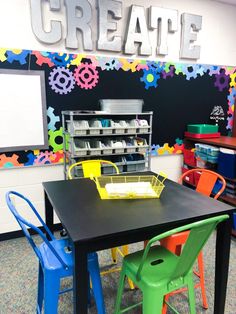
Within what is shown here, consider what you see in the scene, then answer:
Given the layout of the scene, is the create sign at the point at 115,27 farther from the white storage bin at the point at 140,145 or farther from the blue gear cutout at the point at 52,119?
the white storage bin at the point at 140,145

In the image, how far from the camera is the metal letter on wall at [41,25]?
91.8 inches

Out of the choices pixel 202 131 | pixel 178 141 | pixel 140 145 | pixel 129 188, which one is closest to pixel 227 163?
pixel 202 131

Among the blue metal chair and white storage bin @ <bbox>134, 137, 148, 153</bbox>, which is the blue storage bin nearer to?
white storage bin @ <bbox>134, 137, 148, 153</bbox>

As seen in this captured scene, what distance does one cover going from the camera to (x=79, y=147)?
247 cm

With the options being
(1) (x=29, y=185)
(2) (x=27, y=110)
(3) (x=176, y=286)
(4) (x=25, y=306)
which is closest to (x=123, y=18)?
(2) (x=27, y=110)

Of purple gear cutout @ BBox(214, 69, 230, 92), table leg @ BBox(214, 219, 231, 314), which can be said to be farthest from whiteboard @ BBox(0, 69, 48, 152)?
purple gear cutout @ BBox(214, 69, 230, 92)

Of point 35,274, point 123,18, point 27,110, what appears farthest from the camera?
point 123,18

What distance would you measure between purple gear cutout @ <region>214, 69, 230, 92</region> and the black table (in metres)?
2.19

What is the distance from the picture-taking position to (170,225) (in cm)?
123

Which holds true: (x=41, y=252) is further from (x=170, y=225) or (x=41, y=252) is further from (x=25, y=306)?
(x=170, y=225)

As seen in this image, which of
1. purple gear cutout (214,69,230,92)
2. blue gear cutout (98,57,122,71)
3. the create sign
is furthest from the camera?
purple gear cutout (214,69,230,92)

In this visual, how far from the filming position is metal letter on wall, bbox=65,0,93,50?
8.02 feet

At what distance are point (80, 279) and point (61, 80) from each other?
6.58 feet

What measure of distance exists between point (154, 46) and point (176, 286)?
8.42 ft
